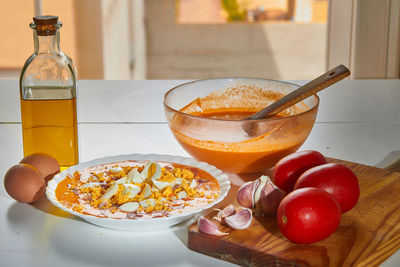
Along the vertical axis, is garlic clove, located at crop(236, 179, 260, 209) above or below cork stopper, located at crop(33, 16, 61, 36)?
below

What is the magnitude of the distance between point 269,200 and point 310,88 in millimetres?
255

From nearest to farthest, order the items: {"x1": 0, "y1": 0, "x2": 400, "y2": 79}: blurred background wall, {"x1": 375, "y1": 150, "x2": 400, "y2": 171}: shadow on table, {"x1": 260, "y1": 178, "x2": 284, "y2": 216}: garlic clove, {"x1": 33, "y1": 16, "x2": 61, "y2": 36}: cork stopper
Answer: {"x1": 260, "y1": 178, "x2": 284, "y2": 216}: garlic clove
{"x1": 33, "y1": 16, "x2": 61, "y2": 36}: cork stopper
{"x1": 375, "y1": 150, "x2": 400, "y2": 171}: shadow on table
{"x1": 0, "y1": 0, "x2": 400, "y2": 79}: blurred background wall

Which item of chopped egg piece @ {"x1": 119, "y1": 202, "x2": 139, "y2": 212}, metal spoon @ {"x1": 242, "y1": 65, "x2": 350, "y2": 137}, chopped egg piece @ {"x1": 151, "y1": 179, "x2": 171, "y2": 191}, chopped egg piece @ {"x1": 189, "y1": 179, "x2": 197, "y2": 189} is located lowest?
chopped egg piece @ {"x1": 119, "y1": 202, "x2": 139, "y2": 212}

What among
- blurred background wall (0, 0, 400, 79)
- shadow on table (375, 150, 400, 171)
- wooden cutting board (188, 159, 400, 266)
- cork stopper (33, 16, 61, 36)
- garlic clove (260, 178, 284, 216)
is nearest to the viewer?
wooden cutting board (188, 159, 400, 266)

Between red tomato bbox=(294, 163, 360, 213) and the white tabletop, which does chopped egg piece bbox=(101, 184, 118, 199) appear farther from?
red tomato bbox=(294, 163, 360, 213)

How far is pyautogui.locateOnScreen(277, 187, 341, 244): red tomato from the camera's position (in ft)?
2.43

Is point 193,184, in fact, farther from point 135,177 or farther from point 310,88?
point 310,88

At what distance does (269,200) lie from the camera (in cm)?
84

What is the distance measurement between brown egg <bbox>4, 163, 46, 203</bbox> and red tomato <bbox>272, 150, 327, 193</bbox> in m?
0.39

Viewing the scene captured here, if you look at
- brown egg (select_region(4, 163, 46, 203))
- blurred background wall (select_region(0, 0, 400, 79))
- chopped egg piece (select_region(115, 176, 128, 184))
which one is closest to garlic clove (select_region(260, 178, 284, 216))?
chopped egg piece (select_region(115, 176, 128, 184))

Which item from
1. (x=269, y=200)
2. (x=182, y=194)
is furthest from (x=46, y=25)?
(x=269, y=200)

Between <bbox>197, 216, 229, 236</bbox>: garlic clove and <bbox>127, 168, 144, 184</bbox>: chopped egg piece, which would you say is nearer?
<bbox>197, 216, 229, 236</bbox>: garlic clove

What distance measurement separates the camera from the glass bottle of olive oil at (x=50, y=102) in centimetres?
100

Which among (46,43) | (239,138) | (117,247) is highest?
(46,43)
